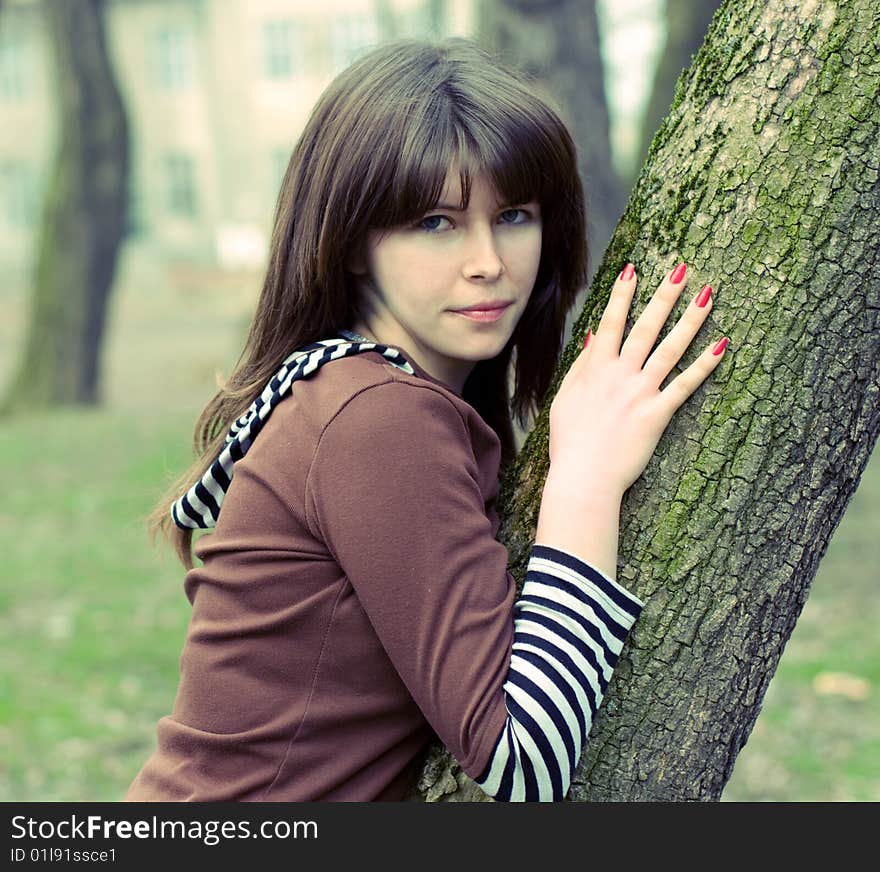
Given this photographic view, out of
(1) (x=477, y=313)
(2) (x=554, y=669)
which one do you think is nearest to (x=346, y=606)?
(2) (x=554, y=669)

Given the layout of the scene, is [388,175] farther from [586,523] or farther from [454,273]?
[586,523]

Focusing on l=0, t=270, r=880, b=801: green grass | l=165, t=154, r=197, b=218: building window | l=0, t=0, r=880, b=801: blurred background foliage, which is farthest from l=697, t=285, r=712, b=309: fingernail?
l=165, t=154, r=197, b=218: building window

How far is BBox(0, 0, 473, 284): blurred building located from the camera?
3378cm

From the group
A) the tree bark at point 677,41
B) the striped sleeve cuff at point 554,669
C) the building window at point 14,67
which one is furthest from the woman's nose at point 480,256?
the building window at point 14,67

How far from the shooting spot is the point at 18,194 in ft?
123

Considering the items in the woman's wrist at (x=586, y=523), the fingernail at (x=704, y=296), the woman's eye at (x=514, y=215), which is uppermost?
the woman's eye at (x=514, y=215)

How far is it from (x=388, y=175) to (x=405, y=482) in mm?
448

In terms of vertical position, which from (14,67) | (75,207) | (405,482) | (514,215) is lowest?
(14,67)

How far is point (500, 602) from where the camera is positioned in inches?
59.2

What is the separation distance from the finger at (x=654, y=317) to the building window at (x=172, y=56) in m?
34.9

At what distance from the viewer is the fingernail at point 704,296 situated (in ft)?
5.15

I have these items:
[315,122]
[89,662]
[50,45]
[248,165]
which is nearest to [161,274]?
[248,165]

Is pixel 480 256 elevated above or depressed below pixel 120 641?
above

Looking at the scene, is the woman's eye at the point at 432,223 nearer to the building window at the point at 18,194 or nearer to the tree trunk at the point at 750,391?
the tree trunk at the point at 750,391
